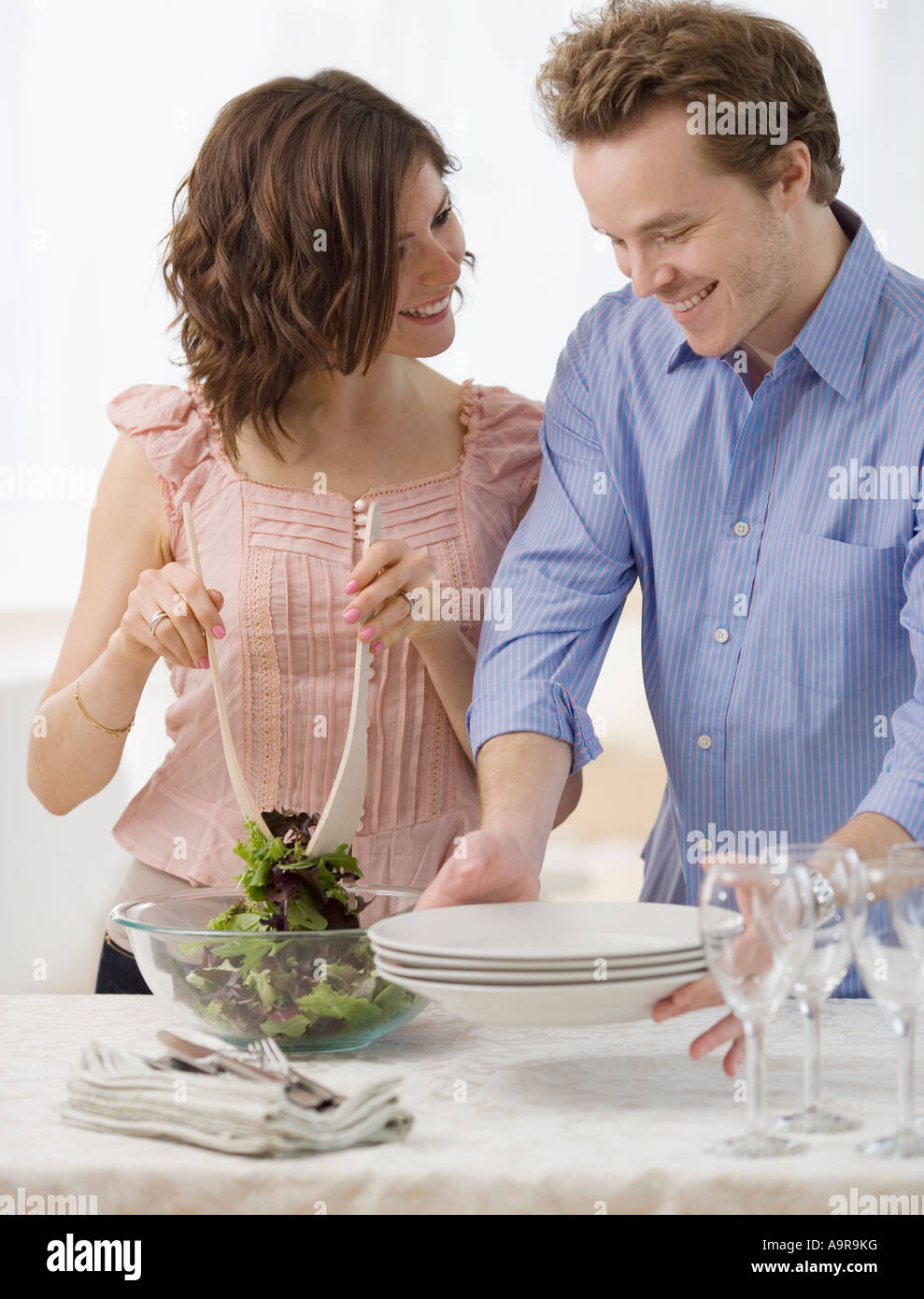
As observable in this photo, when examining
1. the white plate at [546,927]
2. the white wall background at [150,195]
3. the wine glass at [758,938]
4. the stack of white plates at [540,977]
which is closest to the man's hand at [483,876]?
the white plate at [546,927]

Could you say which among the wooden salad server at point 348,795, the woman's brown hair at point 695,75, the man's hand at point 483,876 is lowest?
the man's hand at point 483,876

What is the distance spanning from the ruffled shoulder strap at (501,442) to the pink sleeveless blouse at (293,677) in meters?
0.03

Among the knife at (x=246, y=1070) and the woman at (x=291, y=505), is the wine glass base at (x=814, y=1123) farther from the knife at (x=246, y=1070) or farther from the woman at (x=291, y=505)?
the woman at (x=291, y=505)

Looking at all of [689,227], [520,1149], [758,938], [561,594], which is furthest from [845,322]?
[520,1149]

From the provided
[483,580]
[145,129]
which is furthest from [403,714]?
[145,129]

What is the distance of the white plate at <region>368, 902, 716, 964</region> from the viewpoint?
1.01 meters

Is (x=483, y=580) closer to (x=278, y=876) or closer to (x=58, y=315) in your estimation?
(x=278, y=876)

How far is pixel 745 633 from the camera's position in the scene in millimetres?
1497

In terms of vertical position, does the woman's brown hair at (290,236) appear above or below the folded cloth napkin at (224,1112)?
above

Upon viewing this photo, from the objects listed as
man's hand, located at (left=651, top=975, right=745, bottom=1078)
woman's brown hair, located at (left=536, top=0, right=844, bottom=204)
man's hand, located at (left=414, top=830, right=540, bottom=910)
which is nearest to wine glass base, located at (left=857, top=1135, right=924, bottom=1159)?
man's hand, located at (left=651, top=975, right=745, bottom=1078)

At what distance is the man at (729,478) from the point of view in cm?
142

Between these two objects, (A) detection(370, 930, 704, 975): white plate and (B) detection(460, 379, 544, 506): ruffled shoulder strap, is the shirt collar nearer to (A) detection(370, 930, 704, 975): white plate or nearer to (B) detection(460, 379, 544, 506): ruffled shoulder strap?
(B) detection(460, 379, 544, 506): ruffled shoulder strap

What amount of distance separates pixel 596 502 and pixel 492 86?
255cm

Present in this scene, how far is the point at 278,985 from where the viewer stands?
40.4 inches
